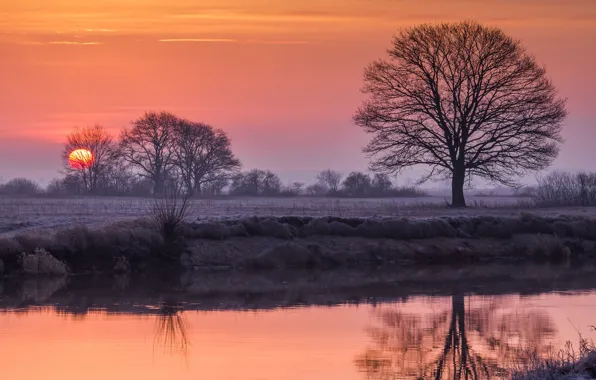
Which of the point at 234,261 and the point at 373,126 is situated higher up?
the point at 373,126

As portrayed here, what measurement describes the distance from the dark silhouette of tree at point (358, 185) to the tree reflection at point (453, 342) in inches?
2867

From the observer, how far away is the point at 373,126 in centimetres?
5188

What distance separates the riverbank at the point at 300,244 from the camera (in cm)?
3059

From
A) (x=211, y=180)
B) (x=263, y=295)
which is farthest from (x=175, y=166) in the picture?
(x=263, y=295)

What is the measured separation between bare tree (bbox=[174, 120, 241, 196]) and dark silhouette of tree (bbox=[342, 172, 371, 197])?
459 inches

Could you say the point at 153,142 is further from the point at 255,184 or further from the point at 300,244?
the point at 300,244

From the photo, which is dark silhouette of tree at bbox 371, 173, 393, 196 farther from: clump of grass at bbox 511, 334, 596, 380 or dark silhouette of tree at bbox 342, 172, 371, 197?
clump of grass at bbox 511, 334, 596, 380

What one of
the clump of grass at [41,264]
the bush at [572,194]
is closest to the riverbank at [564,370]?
the clump of grass at [41,264]

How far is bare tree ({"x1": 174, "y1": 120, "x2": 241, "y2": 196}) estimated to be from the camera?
98.6m

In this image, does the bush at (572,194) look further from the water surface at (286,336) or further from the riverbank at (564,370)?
the riverbank at (564,370)

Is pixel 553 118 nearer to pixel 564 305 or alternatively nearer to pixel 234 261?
pixel 234 261

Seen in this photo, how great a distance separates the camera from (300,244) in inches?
1356

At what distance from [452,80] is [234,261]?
21.5 m

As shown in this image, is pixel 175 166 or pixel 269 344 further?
pixel 175 166
